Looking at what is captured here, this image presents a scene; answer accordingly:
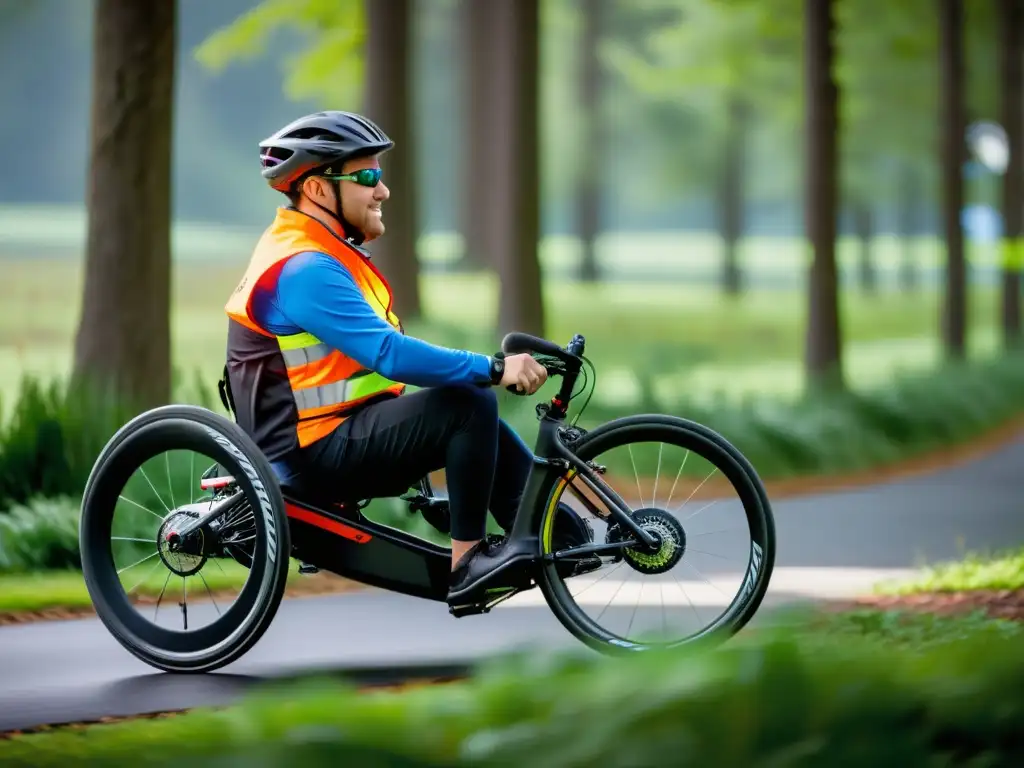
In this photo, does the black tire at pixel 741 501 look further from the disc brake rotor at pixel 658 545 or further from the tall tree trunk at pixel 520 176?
the tall tree trunk at pixel 520 176

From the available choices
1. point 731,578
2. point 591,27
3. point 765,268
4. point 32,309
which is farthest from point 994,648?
point 765,268

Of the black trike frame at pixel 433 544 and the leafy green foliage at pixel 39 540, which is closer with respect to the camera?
the black trike frame at pixel 433 544

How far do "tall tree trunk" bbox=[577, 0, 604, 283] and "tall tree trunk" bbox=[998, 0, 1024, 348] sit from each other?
1653 cm

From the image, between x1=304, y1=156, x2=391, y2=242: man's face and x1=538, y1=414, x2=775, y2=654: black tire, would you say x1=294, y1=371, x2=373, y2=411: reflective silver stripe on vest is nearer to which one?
x1=304, y1=156, x2=391, y2=242: man's face

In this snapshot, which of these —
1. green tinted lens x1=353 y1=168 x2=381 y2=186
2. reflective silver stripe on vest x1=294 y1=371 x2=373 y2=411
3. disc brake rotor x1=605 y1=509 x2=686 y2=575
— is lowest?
disc brake rotor x1=605 y1=509 x2=686 y2=575

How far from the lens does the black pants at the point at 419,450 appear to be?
5.52 meters

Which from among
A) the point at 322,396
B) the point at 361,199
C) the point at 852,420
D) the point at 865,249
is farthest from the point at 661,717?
the point at 865,249

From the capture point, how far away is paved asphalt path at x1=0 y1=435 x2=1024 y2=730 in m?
5.54

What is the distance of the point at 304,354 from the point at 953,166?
18224mm

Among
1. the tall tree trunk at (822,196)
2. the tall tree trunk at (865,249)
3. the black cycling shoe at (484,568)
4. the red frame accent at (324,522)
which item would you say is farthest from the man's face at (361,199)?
the tall tree trunk at (865,249)

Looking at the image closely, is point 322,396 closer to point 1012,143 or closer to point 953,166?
point 953,166

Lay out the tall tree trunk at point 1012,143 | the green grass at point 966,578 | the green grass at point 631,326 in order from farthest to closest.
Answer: the tall tree trunk at point 1012,143, the green grass at point 631,326, the green grass at point 966,578

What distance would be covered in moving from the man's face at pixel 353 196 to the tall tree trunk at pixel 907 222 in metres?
38.8

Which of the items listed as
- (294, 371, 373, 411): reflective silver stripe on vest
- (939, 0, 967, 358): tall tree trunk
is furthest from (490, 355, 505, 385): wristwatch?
(939, 0, 967, 358): tall tree trunk
